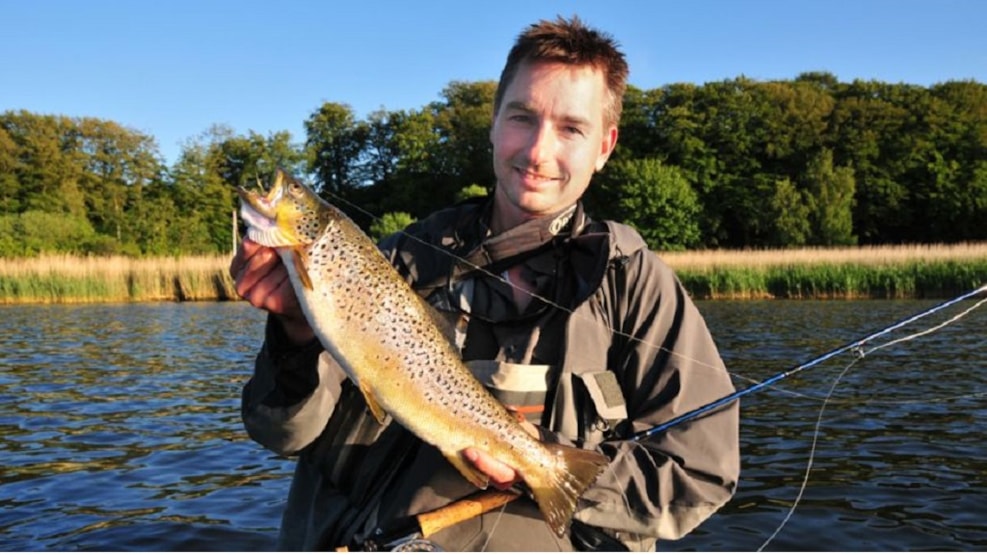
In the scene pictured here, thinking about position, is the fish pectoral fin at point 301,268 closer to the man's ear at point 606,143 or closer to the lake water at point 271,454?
the man's ear at point 606,143

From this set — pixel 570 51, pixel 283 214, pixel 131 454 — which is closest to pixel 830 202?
pixel 131 454

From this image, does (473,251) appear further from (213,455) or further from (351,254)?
(213,455)

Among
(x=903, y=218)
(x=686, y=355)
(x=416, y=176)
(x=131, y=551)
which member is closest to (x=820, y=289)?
(x=131, y=551)

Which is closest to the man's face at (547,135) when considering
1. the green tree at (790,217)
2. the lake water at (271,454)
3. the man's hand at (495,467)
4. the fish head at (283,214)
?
the fish head at (283,214)

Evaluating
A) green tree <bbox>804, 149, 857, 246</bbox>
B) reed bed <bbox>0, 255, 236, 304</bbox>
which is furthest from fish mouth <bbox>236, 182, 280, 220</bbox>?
green tree <bbox>804, 149, 857, 246</bbox>

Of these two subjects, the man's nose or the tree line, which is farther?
the tree line

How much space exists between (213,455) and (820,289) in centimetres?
2468

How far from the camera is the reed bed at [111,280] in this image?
31250mm

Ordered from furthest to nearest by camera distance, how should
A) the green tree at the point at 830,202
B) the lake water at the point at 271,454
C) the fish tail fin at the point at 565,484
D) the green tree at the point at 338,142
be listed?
the green tree at the point at 338,142
the green tree at the point at 830,202
the lake water at the point at 271,454
the fish tail fin at the point at 565,484

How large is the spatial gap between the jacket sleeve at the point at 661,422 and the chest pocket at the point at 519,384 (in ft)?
0.83

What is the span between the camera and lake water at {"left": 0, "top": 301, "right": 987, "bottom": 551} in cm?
673

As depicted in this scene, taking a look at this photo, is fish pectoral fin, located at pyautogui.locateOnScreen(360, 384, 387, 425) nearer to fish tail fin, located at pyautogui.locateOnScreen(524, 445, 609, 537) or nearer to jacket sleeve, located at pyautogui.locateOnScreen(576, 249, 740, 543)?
fish tail fin, located at pyautogui.locateOnScreen(524, 445, 609, 537)

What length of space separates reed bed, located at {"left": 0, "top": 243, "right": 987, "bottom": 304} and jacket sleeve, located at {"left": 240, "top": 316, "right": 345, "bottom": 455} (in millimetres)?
27984

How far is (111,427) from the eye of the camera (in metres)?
10.3
